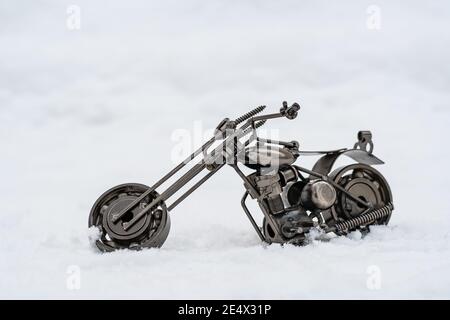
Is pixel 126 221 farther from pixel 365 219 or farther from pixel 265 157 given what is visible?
pixel 365 219

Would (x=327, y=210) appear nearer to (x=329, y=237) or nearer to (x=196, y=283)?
(x=329, y=237)

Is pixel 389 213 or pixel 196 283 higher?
pixel 389 213

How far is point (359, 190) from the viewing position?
16.0ft

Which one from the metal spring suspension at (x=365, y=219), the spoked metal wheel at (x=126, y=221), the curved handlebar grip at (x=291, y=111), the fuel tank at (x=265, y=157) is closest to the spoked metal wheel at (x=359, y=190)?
the metal spring suspension at (x=365, y=219)

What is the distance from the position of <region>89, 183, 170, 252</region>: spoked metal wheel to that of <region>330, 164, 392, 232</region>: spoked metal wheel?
4.22 ft

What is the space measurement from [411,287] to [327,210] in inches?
58.5

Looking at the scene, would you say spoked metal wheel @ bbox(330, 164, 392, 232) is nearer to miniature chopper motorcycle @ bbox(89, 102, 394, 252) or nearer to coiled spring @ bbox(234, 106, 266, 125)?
miniature chopper motorcycle @ bbox(89, 102, 394, 252)

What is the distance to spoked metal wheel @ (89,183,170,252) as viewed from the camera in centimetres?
430

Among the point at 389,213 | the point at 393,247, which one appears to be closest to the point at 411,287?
the point at 393,247

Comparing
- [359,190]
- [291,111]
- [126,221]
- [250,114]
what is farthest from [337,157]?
[126,221]

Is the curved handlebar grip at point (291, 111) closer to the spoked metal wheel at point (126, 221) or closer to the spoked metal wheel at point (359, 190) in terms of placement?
the spoked metal wheel at point (359, 190)

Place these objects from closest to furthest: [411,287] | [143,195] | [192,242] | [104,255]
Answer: [411,287] → [104,255] → [143,195] → [192,242]

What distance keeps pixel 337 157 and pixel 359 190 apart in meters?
0.33

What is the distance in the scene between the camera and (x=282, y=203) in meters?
4.50
